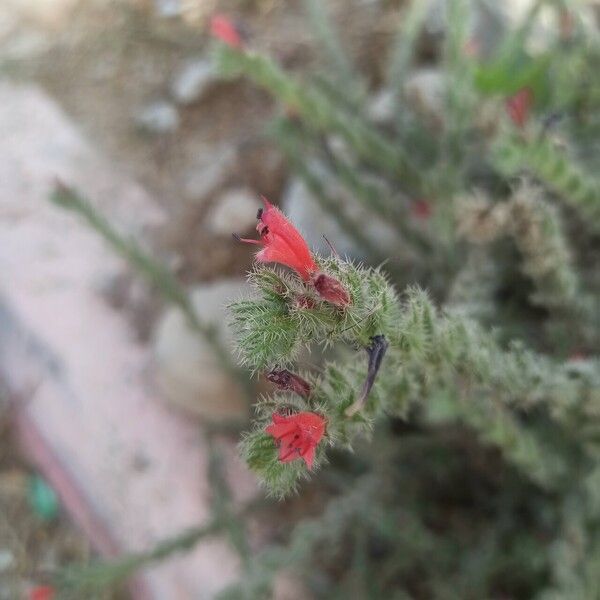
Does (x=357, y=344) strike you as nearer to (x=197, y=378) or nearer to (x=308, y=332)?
(x=308, y=332)

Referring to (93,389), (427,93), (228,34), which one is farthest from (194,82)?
(228,34)

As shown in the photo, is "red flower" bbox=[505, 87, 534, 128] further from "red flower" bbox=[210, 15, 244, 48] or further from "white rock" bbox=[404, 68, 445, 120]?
"red flower" bbox=[210, 15, 244, 48]

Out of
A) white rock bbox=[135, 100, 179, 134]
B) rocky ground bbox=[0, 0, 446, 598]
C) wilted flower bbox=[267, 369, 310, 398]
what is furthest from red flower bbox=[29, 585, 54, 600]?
white rock bbox=[135, 100, 179, 134]

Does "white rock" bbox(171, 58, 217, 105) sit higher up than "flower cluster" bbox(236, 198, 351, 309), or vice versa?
"white rock" bbox(171, 58, 217, 105)

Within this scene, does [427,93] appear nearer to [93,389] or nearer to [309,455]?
[93,389]

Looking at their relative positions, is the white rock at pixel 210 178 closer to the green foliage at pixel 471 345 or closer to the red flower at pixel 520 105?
the green foliage at pixel 471 345

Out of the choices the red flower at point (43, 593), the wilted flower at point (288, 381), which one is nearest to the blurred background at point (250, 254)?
the red flower at point (43, 593)
